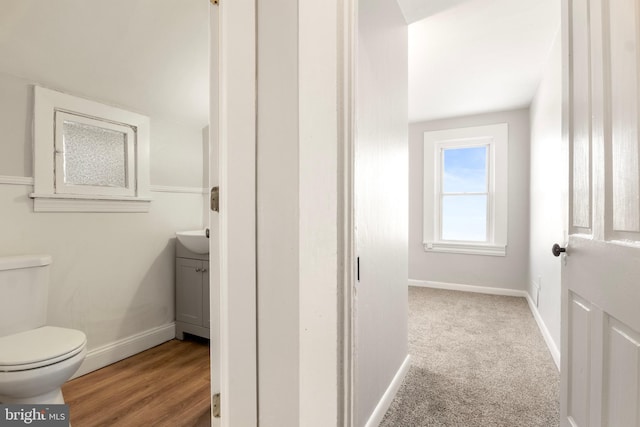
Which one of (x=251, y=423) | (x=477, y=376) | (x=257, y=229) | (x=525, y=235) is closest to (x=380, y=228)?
(x=257, y=229)

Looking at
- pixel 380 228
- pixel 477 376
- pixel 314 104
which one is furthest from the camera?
pixel 477 376

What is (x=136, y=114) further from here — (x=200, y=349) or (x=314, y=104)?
(x=314, y=104)

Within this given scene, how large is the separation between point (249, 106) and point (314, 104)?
0.19 metres

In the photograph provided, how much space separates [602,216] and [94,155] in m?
2.69

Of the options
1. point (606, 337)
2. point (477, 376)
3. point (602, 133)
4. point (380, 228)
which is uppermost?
point (602, 133)

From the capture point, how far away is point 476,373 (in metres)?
2.02

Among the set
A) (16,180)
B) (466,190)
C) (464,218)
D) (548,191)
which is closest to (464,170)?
(466,190)

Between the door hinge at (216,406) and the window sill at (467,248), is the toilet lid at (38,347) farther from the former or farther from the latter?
the window sill at (467,248)

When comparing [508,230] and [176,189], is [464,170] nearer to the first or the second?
[508,230]

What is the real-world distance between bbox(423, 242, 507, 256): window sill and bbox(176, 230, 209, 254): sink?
304cm

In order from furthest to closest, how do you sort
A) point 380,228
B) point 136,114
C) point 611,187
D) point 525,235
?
point 525,235, point 136,114, point 380,228, point 611,187

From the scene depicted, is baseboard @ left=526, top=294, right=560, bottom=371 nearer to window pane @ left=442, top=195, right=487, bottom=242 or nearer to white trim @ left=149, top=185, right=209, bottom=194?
window pane @ left=442, top=195, right=487, bottom=242

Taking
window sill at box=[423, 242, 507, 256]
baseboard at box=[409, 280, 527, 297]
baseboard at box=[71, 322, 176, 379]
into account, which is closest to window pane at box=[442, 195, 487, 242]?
window sill at box=[423, 242, 507, 256]

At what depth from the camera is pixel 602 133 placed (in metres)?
0.94
